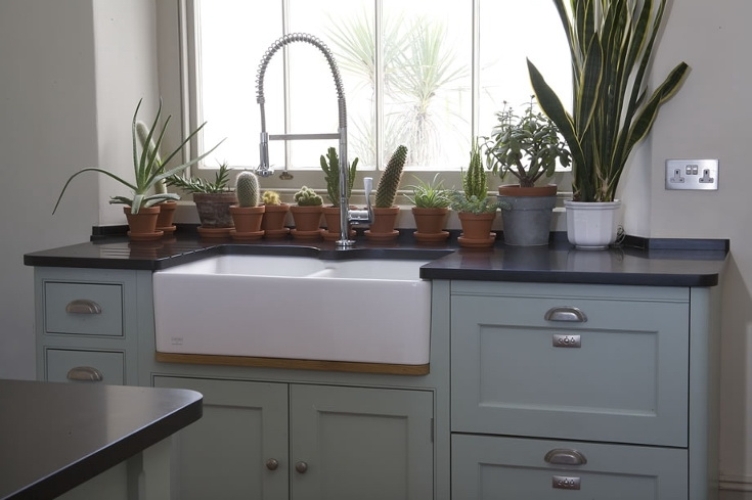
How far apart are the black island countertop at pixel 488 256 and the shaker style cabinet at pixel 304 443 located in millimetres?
324

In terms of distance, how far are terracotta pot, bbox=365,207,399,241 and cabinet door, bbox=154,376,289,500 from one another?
72 cm

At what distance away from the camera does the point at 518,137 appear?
113 inches

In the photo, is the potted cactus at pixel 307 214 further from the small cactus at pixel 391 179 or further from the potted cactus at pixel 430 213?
the potted cactus at pixel 430 213

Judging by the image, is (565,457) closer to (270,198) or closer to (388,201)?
(388,201)

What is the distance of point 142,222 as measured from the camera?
3.13 meters

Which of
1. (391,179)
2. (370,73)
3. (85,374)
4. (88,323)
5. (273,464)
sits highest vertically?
(370,73)

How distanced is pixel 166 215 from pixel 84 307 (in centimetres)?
66

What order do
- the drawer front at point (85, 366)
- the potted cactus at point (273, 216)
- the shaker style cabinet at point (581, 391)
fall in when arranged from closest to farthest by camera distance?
the shaker style cabinet at point (581, 391), the drawer front at point (85, 366), the potted cactus at point (273, 216)

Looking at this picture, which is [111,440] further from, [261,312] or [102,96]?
[102,96]

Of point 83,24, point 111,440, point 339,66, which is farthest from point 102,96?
point 111,440

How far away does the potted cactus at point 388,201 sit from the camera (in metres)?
3.07

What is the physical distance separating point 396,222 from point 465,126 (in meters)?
0.37

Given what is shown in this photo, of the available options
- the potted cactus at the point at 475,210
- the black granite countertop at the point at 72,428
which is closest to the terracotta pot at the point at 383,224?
the potted cactus at the point at 475,210

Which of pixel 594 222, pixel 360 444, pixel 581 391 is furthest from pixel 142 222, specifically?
pixel 581 391
